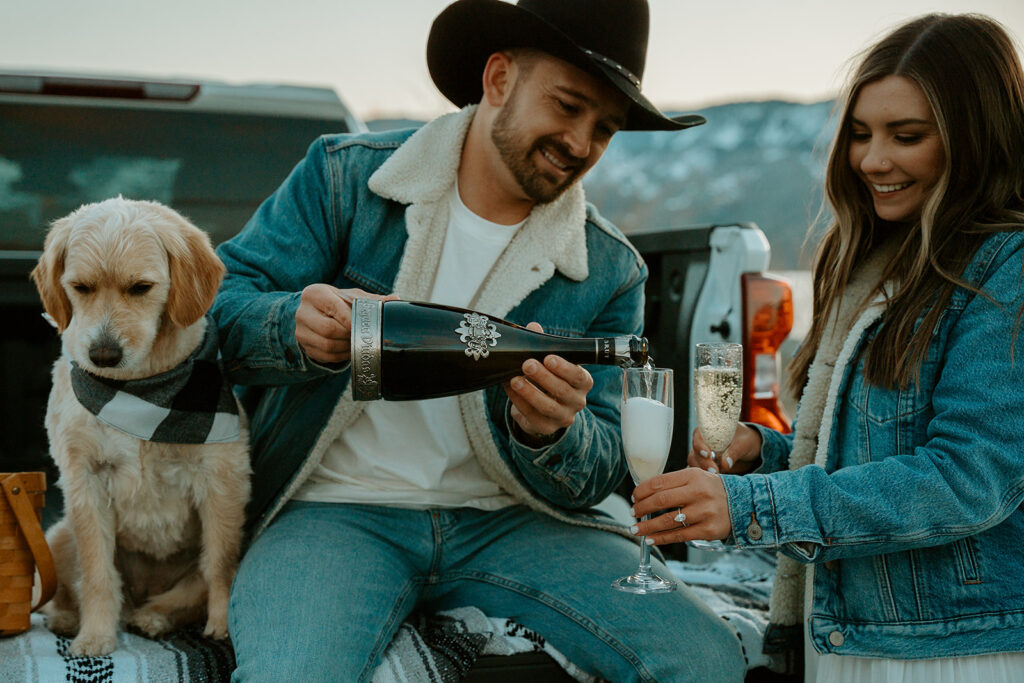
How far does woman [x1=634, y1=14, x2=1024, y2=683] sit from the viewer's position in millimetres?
1888

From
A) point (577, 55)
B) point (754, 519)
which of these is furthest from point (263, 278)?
point (754, 519)

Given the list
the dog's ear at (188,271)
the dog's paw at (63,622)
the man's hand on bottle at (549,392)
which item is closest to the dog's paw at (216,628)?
the dog's paw at (63,622)

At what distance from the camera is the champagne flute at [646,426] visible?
1994 mm

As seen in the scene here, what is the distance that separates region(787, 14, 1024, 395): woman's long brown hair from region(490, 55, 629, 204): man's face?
83cm

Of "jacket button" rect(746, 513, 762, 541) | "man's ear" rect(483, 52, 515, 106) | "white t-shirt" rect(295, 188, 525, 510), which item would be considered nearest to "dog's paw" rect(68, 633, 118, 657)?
"white t-shirt" rect(295, 188, 525, 510)

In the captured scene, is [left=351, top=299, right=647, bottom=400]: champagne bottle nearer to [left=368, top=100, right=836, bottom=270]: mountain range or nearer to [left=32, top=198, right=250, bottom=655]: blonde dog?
[left=32, top=198, right=250, bottom=655]: blonde dog

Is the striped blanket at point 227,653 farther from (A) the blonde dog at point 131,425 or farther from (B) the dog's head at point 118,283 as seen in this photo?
(B) the dog's head at point 118,283

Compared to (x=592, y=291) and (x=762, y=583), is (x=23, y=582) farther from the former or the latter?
(x=762, y=583)

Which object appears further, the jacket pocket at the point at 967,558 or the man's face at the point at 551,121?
the man's face at the point at 551,121

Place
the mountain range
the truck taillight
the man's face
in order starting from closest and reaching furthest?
the man's face < the truck taillight < the mountain range

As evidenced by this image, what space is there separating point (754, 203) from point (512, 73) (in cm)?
5498

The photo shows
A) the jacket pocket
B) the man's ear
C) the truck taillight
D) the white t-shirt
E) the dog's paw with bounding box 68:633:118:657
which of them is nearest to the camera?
the jacket pocket

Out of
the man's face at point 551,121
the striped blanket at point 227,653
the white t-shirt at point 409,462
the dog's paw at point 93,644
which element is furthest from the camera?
the man's face at point 551,121

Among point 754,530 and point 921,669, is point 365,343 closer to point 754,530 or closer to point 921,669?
point 754,530
